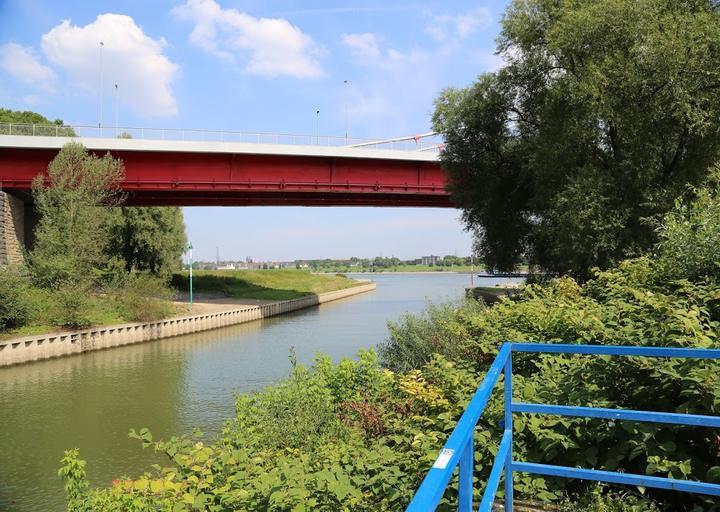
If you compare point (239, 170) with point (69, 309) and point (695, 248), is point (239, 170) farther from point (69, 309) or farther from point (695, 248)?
point (695, 248)

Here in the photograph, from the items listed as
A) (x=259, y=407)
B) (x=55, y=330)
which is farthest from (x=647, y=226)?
(x=55, y=330)

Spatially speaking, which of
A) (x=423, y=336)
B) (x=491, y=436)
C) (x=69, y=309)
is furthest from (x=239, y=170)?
(x=491, y=436)

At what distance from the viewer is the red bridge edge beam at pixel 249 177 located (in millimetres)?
29797

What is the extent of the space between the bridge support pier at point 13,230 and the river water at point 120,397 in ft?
25.6

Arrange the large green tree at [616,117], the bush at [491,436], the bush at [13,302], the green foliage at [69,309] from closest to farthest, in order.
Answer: the bush at [491,436], the large green tree at [616,117], the bush at [13,302], the green foliage at [69,309]

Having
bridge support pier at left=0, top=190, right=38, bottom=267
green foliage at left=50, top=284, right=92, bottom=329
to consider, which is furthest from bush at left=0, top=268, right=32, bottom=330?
bridge support pier at left=0, top=190, right=38, bottom=267

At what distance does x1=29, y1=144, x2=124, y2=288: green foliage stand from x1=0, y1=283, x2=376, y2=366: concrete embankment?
3.25 m

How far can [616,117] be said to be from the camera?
637 inches

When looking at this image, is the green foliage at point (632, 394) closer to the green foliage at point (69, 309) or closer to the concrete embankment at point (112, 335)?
the concrete embankment at point (112, 335)

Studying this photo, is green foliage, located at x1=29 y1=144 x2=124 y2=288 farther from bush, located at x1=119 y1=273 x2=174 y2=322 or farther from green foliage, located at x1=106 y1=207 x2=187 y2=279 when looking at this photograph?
green foliage, located at x1=106 y1=207 x2=187 y2=279

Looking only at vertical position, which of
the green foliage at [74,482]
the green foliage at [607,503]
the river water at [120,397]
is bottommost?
the river water at [120,397]

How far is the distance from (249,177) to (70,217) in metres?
9.87

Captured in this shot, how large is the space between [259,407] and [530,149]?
1564 cm

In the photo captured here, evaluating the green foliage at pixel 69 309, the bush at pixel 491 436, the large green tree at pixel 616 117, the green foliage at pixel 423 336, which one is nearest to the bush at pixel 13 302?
the green foliage at pixel 69 309
